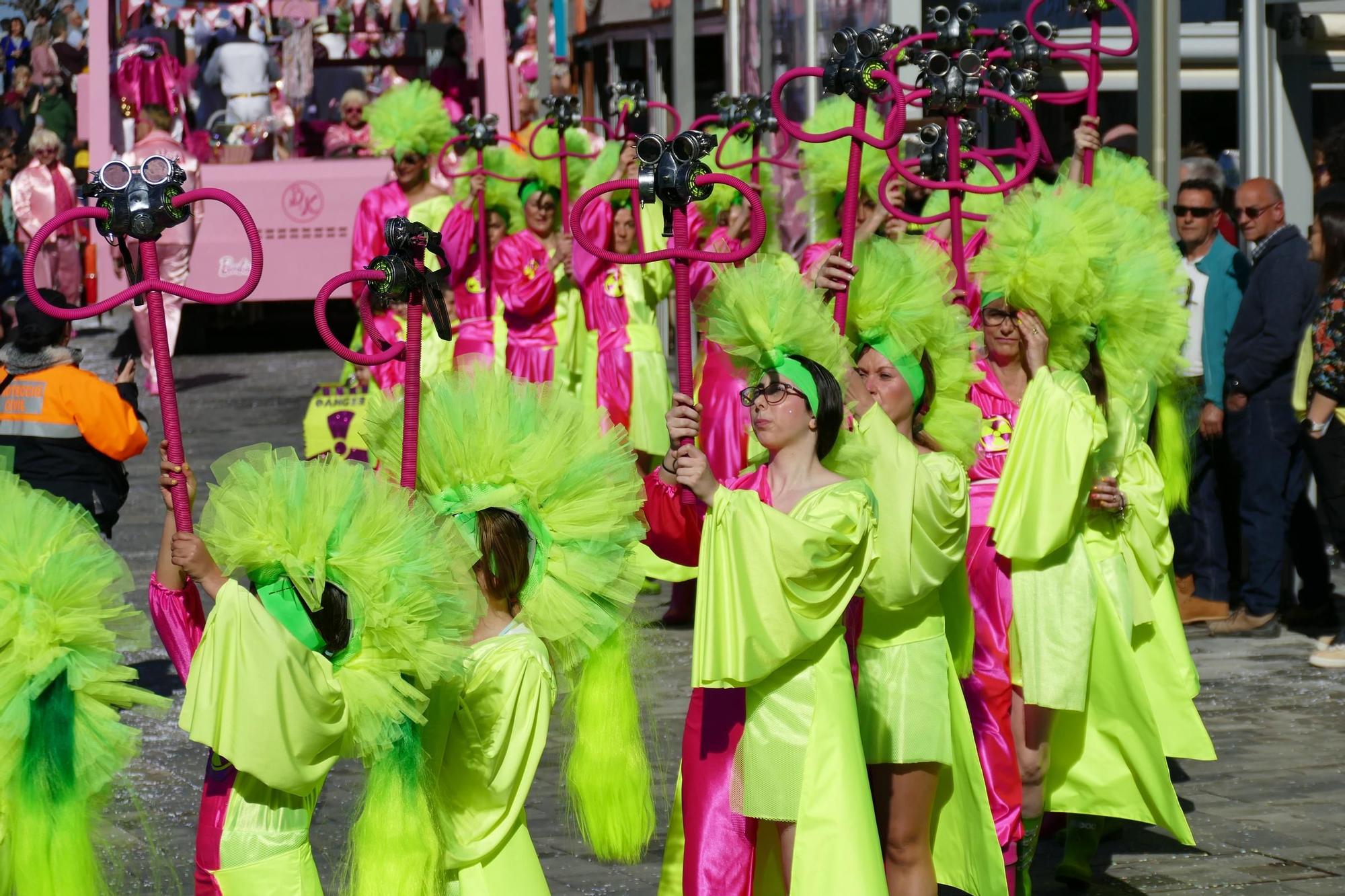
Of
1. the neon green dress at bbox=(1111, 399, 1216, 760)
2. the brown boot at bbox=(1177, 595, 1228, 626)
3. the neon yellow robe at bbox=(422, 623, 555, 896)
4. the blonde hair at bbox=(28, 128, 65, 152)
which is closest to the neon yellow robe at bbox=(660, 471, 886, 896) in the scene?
the neon yellow robe at bbox=(422, 623, 555, 896)

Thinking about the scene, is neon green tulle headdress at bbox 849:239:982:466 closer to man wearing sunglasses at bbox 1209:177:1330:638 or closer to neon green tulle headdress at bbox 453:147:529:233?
man wearing sunglasses at bbox 1209:177:1330:638

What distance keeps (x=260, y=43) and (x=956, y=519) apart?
48.0ft

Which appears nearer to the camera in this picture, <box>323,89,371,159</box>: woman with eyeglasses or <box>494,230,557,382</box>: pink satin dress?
<box>494,230,557,382</box>: pink satin dress

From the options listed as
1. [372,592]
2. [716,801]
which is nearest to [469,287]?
[716,801]

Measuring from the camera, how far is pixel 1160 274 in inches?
211

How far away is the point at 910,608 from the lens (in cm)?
438

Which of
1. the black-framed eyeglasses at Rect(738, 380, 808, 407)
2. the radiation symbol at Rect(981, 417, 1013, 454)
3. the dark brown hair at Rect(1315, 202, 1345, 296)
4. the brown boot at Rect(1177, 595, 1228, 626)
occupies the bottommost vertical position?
the brown boot at Rect(1177, 595, 1228, 626)

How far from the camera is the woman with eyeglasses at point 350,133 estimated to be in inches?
674

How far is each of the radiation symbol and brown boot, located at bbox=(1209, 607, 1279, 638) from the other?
3.42 metres

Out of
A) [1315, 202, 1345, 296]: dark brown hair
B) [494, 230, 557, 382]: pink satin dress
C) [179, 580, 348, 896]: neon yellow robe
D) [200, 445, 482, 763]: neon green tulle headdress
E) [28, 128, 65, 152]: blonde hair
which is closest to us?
[179, 580, 348, 896]: neon yellow robe

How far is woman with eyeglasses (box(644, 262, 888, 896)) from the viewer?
3.90m

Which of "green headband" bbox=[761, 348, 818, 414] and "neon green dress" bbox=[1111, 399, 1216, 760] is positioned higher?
"green headband" bbox=[761, 348, 818, 414]

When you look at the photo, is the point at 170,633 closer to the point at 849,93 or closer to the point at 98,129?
the point at 849,93

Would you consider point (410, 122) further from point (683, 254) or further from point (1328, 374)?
point (683, 254)
